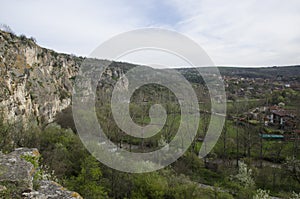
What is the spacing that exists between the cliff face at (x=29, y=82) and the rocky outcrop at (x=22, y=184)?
16.4m

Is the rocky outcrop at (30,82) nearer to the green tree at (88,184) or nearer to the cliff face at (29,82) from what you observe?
the cliff face at (29,82)

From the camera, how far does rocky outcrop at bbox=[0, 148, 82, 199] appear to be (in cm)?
448

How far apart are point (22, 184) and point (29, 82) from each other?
1447 inches

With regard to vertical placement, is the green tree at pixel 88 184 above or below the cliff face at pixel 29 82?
below

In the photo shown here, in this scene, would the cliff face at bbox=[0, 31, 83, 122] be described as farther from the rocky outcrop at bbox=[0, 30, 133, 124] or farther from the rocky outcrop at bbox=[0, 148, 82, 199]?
the rocky outcrop at bbox=[0, 148, 82, 199]

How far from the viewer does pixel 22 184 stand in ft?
15.8

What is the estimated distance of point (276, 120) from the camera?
4422cm

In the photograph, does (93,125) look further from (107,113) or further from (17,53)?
(17,53)

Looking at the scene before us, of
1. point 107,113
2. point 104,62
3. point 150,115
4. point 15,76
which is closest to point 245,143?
point 150,115

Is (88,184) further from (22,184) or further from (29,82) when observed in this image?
(29,82)

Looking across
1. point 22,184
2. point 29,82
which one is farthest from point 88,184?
point 29,82

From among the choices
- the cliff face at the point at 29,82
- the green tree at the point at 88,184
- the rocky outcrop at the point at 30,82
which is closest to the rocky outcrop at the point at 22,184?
the green tree at the point at 88,184

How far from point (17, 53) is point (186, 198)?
35.8 meters

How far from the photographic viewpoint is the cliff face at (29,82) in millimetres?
28375
